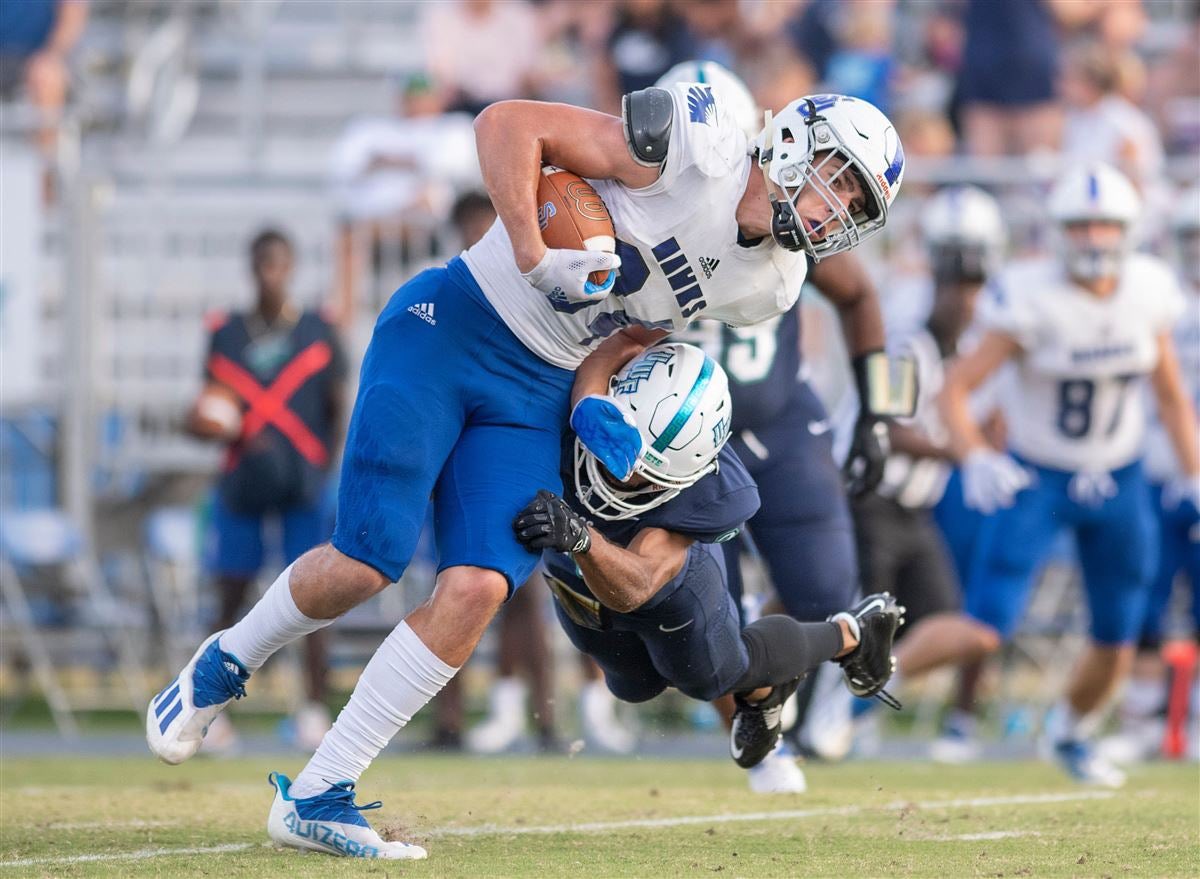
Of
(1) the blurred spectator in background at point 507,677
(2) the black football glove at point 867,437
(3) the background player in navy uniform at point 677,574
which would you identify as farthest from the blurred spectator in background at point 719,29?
(3) the background player in navy uniform at point 677,574

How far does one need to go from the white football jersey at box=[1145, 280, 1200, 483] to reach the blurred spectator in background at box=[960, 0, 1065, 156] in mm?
2111

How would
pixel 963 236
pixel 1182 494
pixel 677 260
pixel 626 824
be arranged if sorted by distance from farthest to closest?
pixel 963 236 < pixel 1182 494 < pixel 626 824 < pixel 677 260

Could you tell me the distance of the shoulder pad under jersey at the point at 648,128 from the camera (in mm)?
4777

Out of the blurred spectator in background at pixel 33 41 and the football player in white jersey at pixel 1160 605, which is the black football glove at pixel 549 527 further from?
the blurred spectator in background at pixel 33 41

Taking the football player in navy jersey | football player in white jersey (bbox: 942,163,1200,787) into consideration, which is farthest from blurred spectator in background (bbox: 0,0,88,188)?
the football player in navy jersey

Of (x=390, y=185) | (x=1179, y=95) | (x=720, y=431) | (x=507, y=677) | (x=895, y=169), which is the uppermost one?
(x=1179, y=95)

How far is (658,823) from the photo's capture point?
18.8 feet

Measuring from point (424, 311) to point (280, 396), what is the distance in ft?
14.8

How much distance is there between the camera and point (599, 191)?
195 inches

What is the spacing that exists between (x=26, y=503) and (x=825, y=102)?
6.93 metres

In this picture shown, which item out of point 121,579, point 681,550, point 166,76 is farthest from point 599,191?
point 166,76

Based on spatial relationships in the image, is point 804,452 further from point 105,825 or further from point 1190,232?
point 1190,232

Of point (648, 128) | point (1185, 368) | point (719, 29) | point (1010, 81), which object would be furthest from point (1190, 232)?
point (648, 128)

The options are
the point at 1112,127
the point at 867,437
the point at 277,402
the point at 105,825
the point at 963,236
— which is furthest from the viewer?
the point at 1112,127
